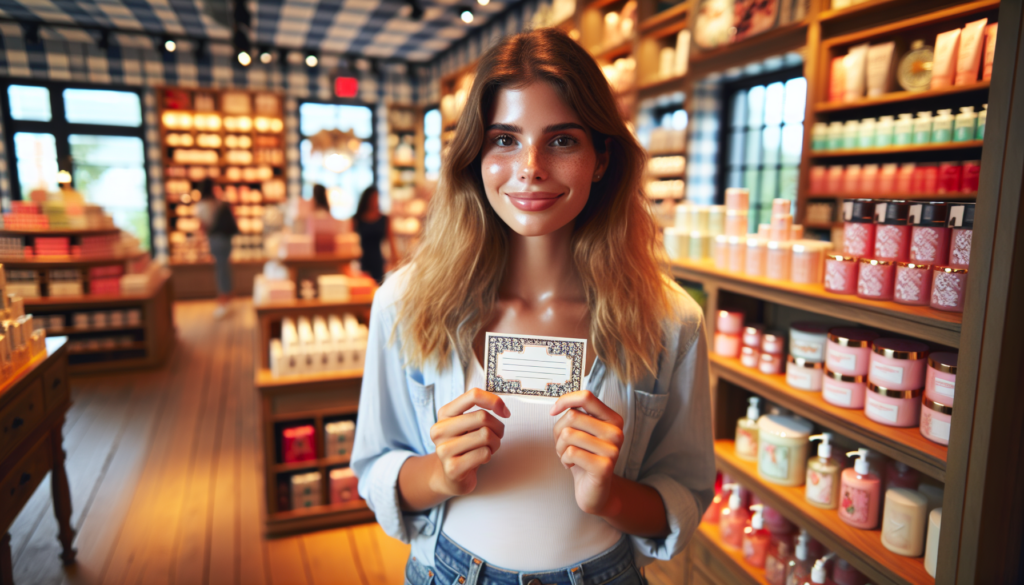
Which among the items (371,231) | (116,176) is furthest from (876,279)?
(116,176)

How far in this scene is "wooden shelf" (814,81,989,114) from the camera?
290cm

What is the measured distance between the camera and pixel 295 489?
3152 millimetres

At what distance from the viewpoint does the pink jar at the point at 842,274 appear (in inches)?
66.9

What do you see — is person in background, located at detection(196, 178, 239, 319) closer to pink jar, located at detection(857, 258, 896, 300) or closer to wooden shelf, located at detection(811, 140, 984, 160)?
wooden shelf, located at detection(811, 140, 984, 160)

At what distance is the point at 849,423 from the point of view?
5.46 feet

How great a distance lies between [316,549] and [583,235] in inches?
101

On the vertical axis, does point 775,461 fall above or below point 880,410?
below

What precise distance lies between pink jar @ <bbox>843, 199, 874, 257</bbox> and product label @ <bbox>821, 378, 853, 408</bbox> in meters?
0.39

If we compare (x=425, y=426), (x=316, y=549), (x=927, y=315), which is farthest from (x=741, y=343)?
(x=316, y=549)

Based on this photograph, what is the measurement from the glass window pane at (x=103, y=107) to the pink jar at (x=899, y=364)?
1081 cm

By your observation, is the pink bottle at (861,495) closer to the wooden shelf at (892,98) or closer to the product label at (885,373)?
the product label at (885,373)

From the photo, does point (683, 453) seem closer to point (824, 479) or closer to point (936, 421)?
point (936, 421)

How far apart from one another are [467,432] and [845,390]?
129cm

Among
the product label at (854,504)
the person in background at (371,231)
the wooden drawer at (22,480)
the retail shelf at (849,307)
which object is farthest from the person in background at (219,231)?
the product label at (854,504)
